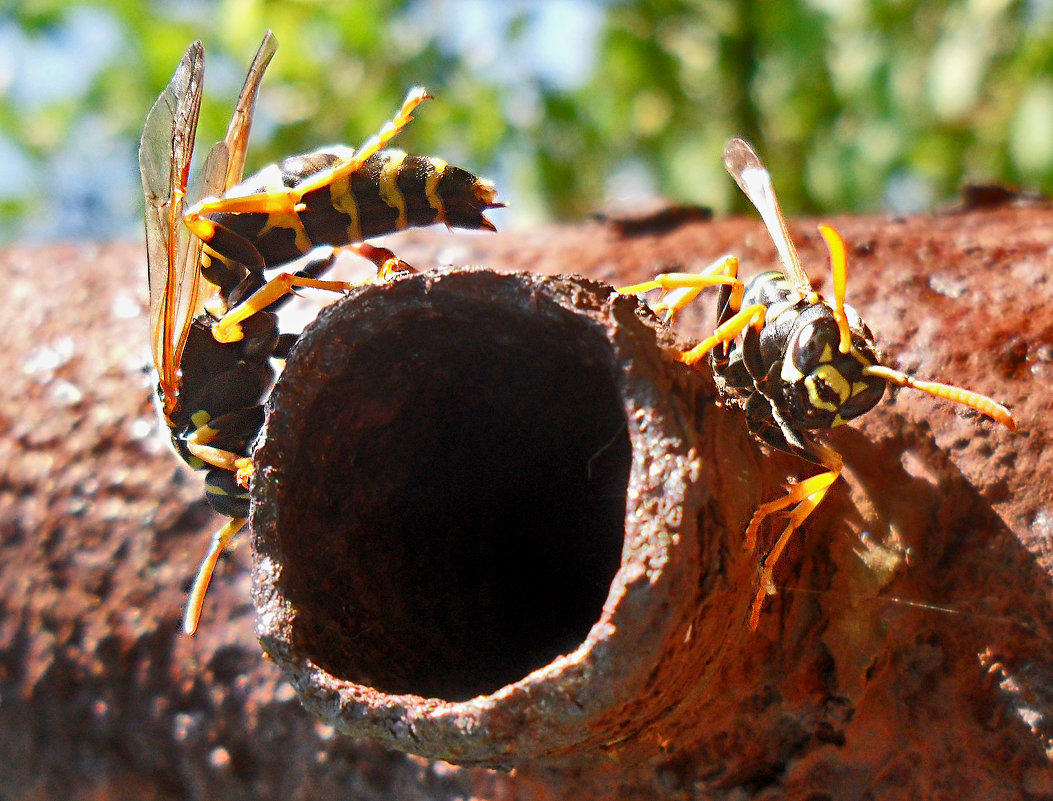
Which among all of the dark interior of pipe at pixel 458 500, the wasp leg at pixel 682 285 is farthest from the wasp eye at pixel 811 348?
the dark interior of pipe at pixel 458 500

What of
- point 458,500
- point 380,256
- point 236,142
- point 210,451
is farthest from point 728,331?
point 236,142

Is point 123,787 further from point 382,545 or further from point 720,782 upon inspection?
point 720,782

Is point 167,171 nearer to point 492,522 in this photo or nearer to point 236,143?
point 236,143

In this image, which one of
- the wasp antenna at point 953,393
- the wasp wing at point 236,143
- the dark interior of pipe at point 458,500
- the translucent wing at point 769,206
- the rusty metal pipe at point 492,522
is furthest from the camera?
the wasp wing at point 236,143

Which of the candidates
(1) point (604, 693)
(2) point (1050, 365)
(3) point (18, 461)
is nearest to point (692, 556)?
(1) point (604, 693)

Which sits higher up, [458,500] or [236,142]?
[236,142]

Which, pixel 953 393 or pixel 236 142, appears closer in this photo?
pixel 953 393

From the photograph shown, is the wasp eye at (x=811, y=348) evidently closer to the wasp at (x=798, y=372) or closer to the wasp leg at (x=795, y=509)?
the wasp at (x=798, y=372)

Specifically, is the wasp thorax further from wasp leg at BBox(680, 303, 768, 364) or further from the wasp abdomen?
the wasp abdomen
